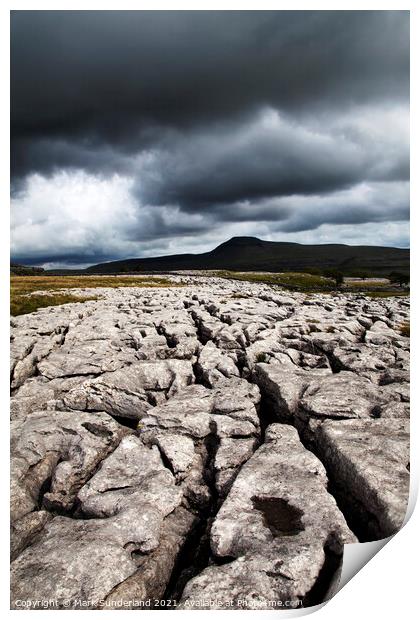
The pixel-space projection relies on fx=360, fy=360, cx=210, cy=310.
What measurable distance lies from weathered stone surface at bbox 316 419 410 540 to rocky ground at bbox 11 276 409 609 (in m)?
0.03

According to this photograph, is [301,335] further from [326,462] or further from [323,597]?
[323,597]

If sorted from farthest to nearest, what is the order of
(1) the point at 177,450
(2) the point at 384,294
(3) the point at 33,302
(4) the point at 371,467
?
(2) the point at 384,294 < (3) the point at 33,302 < (1) the point at 177,450 < (4) the point at 371,467

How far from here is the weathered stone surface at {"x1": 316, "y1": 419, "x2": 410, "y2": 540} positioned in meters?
6.32

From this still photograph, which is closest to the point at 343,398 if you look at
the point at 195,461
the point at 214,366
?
the point at 195,461

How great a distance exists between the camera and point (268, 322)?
53.5 ft

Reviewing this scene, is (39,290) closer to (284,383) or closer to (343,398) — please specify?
(284,383)

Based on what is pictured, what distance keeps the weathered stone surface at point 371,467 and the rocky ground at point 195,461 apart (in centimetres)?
3

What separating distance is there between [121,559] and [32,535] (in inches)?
76.8

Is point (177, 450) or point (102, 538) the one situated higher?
point (177, 450)

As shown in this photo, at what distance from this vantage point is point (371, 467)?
6887mm

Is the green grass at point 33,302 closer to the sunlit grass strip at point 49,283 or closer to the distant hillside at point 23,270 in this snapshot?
the sunlit grass strip at point 49,283

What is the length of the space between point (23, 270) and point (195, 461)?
221 inches

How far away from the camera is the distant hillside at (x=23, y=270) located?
746 centimetres

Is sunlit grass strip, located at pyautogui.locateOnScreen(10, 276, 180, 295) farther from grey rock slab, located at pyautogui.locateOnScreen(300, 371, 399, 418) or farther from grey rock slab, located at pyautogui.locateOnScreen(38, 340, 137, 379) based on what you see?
grey rock slab, located at pyautogui.locateOnScreen(300, 371, 399, 418)
